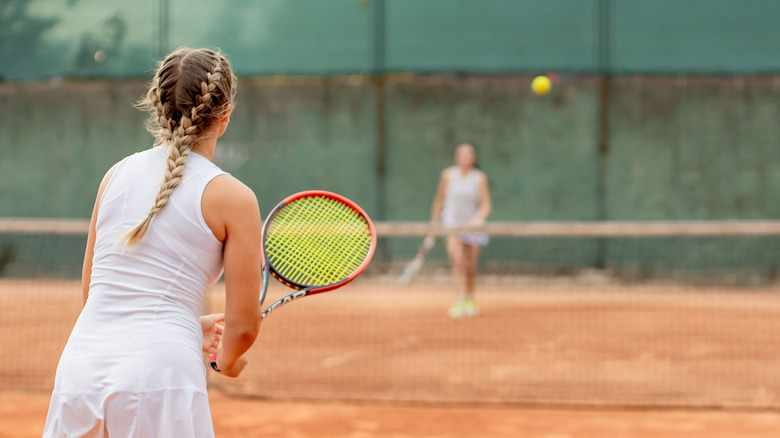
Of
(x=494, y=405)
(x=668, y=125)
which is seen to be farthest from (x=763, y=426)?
(x=668, y=125)

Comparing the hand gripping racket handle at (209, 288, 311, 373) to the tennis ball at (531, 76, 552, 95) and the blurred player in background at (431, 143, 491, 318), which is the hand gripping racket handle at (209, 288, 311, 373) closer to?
the blurred player in background at (431, 143, 491, 318)

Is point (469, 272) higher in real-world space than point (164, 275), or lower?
lower

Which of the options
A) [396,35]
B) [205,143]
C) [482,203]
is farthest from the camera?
[396,35]

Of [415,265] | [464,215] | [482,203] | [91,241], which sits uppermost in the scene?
[91,241]

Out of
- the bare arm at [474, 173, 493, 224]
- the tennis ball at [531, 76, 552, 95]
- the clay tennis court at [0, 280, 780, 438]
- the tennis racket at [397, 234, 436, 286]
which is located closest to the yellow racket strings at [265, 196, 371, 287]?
the clay tennis court at [0, 280, 780, 438]

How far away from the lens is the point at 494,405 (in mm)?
4414

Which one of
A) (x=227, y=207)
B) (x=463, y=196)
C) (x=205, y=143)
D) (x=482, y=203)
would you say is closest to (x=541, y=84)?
(x=463, y=196)

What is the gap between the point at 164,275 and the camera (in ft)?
5.10

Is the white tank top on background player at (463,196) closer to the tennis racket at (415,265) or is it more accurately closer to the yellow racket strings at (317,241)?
the tennis racket at (415,265)

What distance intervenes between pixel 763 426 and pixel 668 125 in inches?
266

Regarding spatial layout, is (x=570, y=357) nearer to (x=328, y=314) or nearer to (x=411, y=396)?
(x=411, y=396)

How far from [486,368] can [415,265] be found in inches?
182

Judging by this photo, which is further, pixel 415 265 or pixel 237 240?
pixel 415 265

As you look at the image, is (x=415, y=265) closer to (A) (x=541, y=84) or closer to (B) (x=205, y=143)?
(A) (x=541, y=84)
